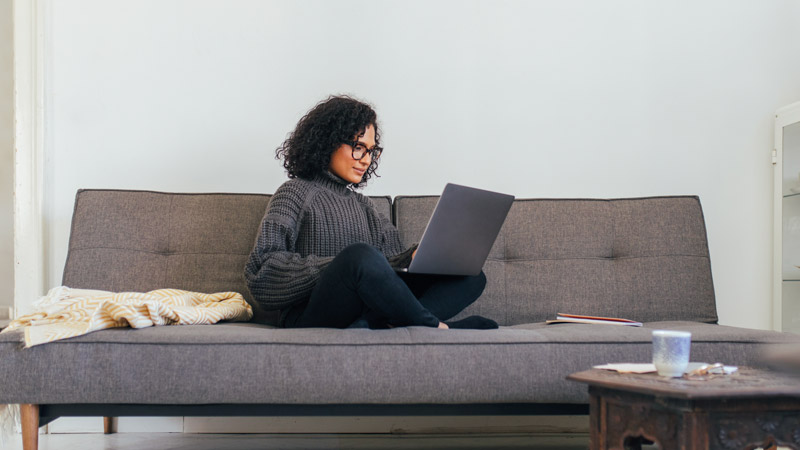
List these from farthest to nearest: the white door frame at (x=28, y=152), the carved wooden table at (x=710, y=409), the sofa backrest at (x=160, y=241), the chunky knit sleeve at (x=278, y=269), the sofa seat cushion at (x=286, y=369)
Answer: the white door frame at (x=28, y=152), the sofa backrest at (x=160, y=241), the chunky knit sleeve at (x=278, y=269), the sofa seat cushion at (x=286, y=369), the carved wooden table at (x=710, y=409)

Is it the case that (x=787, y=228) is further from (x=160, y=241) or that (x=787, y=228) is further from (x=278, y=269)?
(x=160, y=241)

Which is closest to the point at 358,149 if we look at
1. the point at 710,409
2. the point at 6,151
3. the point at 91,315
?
the point at 91,315

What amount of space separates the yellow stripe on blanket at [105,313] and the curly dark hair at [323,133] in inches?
18.9

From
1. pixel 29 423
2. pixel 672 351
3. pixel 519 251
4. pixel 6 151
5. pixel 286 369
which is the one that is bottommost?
pixel 29 423

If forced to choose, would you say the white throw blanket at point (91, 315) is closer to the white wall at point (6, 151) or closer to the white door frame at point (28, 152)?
the white door frame at point (28, 152)

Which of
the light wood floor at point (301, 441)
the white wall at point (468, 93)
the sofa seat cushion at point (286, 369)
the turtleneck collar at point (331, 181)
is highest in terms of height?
the white wall at point (468, 93)

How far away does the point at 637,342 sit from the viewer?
1.69m

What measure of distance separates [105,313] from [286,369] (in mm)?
449

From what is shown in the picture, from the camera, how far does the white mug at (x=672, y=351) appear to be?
1223mm

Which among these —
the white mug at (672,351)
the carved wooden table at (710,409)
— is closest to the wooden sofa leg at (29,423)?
the carved wooden table at (710,409)

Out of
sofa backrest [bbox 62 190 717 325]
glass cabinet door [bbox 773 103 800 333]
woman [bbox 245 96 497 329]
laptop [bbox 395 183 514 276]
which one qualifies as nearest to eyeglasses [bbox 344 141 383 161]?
woman [bbox 245 96 497 329]

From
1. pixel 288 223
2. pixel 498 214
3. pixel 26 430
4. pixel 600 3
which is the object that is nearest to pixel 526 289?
pixel 498 214

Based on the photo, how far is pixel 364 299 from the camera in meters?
1.76

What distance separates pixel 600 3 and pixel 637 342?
1518mm
